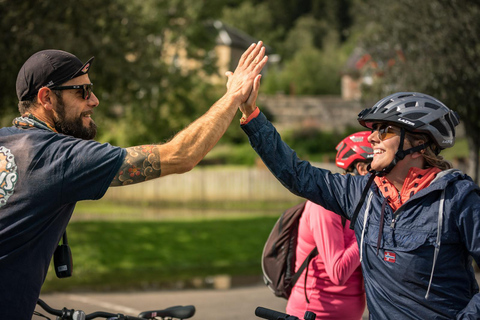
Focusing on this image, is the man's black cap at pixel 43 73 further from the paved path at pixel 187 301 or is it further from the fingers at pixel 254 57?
the paved path at pixel 187 301

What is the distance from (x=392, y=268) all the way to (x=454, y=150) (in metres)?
35.5

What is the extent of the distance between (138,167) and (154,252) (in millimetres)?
10851

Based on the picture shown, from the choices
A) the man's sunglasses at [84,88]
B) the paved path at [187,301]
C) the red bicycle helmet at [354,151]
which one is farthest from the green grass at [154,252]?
the man's sunglasses at [84,88]

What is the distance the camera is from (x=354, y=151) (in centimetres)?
421

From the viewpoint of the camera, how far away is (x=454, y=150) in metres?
36.1

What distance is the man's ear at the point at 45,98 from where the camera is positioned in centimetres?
287

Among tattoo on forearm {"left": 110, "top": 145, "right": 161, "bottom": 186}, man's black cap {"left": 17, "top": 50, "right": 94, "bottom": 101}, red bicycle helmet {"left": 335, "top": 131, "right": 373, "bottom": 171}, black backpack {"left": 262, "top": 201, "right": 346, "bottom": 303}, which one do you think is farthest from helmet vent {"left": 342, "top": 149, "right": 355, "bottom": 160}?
man's black cap {"left": 17, "top": 50, "right": 94, "bottom": 101}

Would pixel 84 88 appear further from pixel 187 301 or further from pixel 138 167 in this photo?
pixel 187 301

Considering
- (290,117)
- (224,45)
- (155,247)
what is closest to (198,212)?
(155,247)

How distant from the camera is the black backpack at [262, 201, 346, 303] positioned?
418 centimetres

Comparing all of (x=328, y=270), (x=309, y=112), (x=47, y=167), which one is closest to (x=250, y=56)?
(x=47, y=167)

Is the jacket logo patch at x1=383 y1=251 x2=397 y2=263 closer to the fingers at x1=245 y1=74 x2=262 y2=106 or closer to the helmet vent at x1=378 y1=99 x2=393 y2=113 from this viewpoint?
the helmet vent at x1=378 y1=99 x2=393 y2=113

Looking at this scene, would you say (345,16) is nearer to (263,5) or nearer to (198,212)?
(263,5)

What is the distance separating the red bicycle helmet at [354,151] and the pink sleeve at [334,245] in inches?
19.5
